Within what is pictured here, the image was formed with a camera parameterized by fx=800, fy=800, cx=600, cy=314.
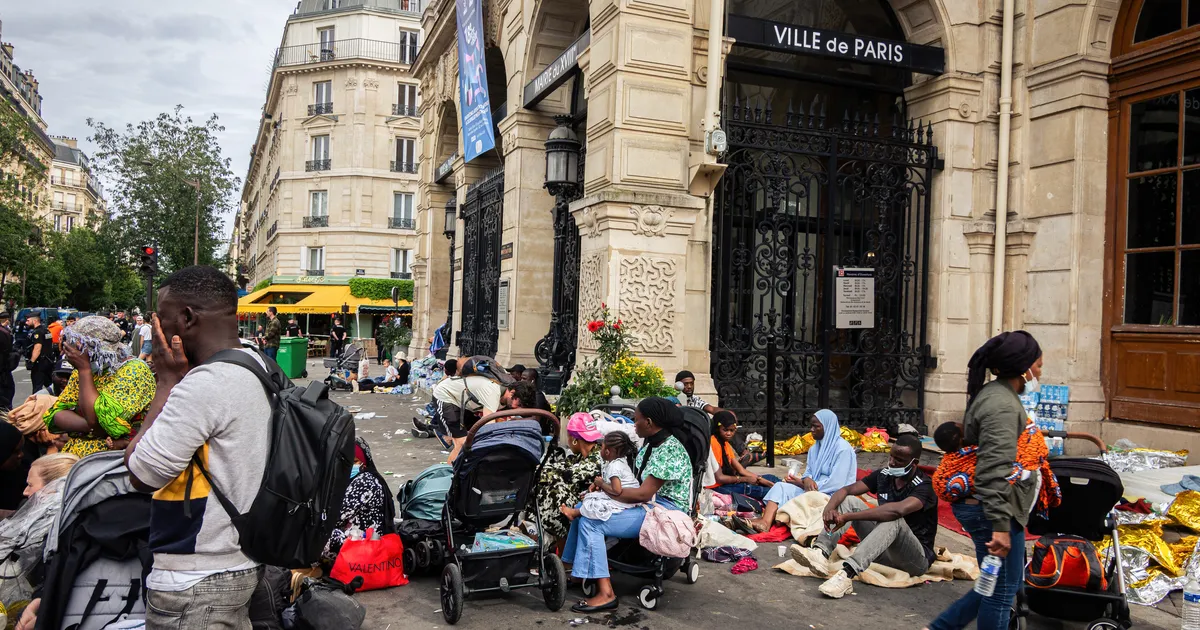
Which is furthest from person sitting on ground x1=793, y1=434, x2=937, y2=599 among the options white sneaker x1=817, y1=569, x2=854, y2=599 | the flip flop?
the flip flop

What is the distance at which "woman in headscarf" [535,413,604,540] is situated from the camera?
5.38 m

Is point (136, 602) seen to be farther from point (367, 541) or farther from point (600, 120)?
point (600, 120)

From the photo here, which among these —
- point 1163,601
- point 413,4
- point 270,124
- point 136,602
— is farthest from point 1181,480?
point 270,124

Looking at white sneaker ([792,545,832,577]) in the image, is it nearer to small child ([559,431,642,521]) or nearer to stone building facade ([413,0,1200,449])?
small child ([559,431,642,521])

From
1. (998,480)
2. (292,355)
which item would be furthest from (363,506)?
(292,355)

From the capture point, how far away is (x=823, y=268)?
1077 centimetres

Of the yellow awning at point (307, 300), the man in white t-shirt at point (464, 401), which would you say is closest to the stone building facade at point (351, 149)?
the yellow awning at point (307, 300)

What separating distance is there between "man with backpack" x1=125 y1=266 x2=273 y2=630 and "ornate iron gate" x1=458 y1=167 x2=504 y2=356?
11.0 meters

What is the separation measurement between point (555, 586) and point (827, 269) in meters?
6.88

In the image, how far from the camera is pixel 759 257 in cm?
1031

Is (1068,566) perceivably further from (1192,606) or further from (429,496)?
(429,496)

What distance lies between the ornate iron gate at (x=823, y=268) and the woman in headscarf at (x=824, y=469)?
2900 mm

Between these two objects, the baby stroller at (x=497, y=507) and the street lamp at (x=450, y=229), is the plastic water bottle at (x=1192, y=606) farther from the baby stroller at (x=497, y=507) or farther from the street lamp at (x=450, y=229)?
the street lamp at (x=450, y=229)

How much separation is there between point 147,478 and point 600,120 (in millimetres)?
7659
